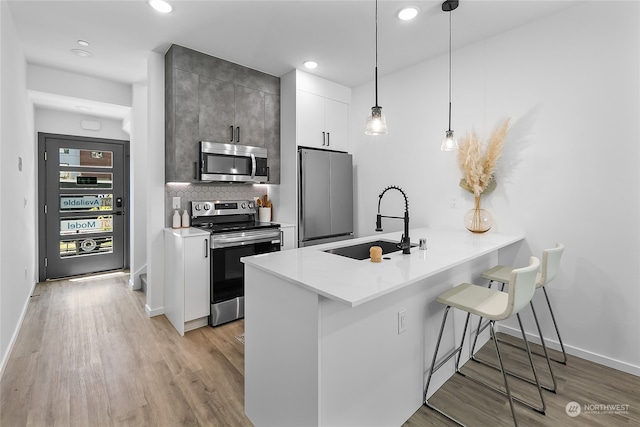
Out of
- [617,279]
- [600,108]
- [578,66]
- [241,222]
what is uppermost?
[578,66]

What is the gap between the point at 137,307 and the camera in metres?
3.52

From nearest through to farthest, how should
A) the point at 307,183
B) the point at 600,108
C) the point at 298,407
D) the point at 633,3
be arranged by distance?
the point at 298,407 < the point at 633,3 < the point at 600,108 < the point at 307,183

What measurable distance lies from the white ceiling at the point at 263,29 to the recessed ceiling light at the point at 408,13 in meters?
0.06

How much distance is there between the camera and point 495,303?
5.98 feet

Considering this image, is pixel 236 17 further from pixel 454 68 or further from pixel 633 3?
pixel 633 3

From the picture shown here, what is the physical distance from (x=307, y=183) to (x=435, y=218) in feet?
4.81

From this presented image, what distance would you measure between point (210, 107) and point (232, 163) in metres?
0.62

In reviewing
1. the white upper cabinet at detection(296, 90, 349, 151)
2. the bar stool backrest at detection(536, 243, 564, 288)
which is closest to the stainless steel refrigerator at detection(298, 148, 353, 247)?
the white upper cabinet at detection(296, 90, 349, 151)

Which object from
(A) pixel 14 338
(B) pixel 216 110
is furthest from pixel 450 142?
(A) pixel 14 338

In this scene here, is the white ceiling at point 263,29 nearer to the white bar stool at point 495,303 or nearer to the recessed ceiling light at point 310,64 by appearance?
the recessed ceiling light at point 310,64

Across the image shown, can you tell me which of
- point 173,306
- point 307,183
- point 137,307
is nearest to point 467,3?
point 307,183

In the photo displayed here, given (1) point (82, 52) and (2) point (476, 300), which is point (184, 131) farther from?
(2) point (476, 300)

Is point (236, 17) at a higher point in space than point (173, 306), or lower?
higher

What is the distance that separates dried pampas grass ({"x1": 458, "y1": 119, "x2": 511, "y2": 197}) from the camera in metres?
2.72
